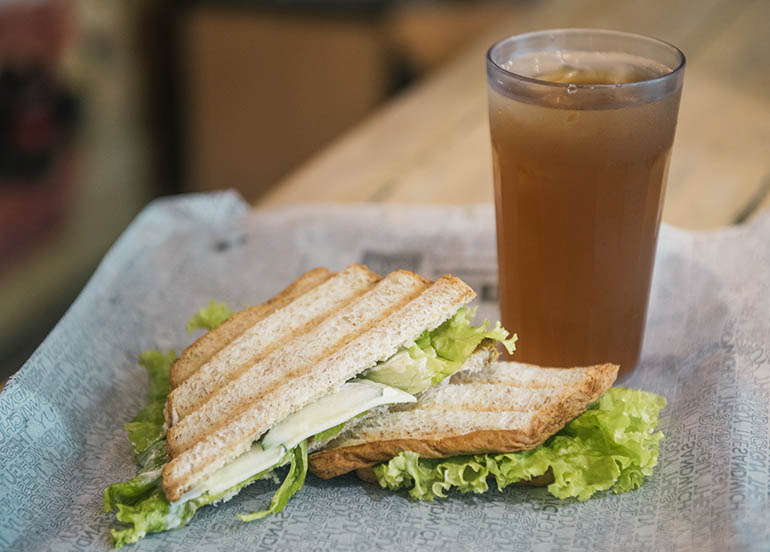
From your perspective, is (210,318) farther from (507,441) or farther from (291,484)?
(507,441)

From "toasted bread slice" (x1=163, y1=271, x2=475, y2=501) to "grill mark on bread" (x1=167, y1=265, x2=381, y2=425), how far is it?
36mm

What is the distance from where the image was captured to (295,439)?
1264mm

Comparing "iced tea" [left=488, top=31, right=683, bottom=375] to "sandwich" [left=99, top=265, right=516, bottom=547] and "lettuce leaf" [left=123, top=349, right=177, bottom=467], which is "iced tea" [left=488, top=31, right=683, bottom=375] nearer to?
"sandwich" [left=99, top=265, right=516, bottom=547]

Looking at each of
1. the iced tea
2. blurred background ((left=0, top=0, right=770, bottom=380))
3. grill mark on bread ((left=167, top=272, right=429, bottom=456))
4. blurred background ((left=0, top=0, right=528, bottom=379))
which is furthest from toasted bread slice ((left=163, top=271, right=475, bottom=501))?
blurred background ((left=0, top=0, right=528, bottom=379))

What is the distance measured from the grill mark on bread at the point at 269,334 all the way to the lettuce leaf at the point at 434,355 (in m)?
0.19

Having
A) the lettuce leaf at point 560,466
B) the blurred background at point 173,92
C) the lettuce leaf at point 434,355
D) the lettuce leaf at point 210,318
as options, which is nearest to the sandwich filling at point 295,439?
the lettuce leaf at point 434,355

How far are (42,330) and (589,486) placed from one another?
328cm

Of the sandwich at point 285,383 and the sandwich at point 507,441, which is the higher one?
the sandwich at point 285,383

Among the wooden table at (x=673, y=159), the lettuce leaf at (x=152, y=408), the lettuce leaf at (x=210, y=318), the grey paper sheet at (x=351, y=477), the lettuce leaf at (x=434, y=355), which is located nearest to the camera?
the grey paper sheet at (x=351, y=477)

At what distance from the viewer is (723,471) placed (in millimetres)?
1253

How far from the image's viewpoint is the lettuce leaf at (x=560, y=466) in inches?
49.9

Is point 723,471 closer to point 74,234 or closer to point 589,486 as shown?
point 589,486

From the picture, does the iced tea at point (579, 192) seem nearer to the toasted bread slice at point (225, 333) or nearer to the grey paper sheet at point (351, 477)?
the grey paper sheet at point (351, 477)

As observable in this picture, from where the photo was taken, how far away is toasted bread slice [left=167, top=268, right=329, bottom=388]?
150 cm
